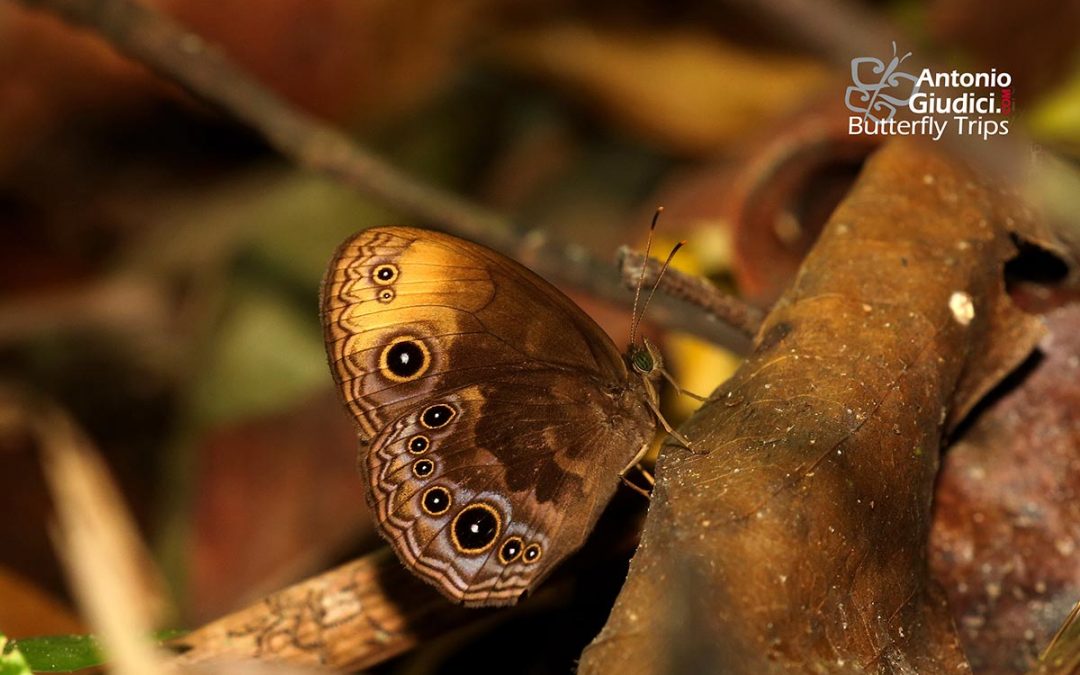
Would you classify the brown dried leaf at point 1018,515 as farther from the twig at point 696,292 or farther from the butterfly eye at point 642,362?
the butterfly eye at point 642,362

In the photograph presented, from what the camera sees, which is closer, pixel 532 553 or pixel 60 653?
pixel 60 653

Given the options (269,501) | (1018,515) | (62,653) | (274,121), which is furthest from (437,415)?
(269,501)

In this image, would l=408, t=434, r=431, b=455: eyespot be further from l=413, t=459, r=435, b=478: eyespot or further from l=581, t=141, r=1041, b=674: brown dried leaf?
l=581, t=141, r=1041, b=674: brown dried leaf

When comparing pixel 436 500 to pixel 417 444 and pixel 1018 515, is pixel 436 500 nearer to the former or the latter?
pixel 417 444

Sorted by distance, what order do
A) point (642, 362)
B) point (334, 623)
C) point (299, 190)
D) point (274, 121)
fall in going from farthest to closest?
point (299, 190) < point (274, 121) < point (642, 362) < point (334, 623)

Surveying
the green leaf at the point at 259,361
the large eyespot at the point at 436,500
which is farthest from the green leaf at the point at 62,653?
the green leaf at the point at 259,361

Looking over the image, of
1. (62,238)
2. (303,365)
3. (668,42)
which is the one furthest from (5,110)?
(668,42)

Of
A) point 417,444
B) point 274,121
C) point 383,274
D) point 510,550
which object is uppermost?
point 274,121

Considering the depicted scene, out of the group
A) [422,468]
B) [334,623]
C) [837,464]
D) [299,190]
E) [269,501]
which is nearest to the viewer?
[837,464]

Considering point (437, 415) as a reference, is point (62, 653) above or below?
below
